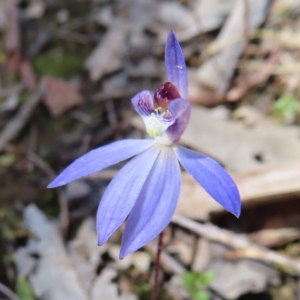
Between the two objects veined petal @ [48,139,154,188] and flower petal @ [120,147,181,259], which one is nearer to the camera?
flower petal @ [120,147,181,259]

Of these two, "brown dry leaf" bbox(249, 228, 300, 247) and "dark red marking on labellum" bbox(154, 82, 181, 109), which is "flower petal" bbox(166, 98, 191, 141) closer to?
"dark red marking on labellum" bbox(154, 82, 181, 109)

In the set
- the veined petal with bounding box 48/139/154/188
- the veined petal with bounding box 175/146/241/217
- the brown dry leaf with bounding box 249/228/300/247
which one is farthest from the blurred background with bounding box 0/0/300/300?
the veined petal with bounding box 175/146/241/217

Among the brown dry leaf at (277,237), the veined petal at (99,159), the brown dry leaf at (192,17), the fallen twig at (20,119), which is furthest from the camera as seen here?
the brown dry leaf at (192,17)

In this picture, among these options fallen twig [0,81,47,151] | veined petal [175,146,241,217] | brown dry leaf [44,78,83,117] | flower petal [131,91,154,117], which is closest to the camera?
veined petal [175,146,241,217]

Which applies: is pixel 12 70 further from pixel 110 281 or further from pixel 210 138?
pixel 110 281

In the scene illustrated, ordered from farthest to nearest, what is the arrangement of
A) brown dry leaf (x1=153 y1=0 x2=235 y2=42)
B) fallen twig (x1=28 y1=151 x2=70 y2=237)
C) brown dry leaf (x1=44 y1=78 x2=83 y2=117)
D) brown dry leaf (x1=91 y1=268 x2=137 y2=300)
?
1. brown dry leaf (x1=153 y1=0 x2=235 y2=42)
2. brown dry leaf (x1=44 y1=78 x2=83 y2=117)
3. fallen twig (x1=28 y1=151 x2=70 y2=237)
4. brown dry leaf (x1=91 y1=268 x2=137 y2=300)

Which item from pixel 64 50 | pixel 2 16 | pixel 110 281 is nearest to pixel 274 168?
pixel 110 281

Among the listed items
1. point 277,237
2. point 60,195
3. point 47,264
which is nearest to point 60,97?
point 60,195

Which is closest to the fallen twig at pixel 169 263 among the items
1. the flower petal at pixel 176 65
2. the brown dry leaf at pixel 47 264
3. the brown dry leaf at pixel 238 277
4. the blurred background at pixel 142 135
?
the blurred background at pixel 142 135

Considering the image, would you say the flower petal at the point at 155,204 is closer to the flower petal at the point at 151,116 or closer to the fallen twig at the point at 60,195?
the flower petal at the point at 151,116
